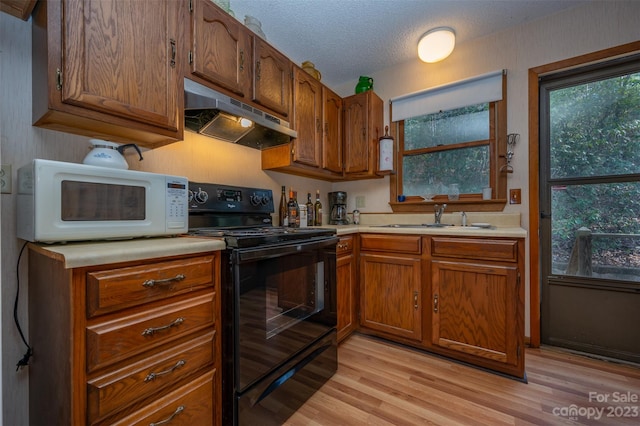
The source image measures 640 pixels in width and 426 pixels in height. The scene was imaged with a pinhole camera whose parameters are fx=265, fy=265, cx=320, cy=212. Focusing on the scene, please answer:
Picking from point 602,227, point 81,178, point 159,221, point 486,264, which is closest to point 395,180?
point 486,264

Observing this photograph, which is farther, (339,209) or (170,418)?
(339,209)

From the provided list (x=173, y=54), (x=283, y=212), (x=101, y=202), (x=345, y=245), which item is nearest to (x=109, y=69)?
(x=173, y=54)

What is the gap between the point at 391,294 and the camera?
6.55ft

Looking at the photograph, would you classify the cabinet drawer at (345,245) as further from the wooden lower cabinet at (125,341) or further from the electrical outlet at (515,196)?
the electrical outlet at (515,196)

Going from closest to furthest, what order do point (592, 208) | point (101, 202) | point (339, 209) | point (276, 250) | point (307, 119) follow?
1. point (101, 202)
2. point (276, 250)
3. point (592, 208)
4. point (307, 119)
5. point (339, 209)

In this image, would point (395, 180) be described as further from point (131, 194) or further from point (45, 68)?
point (45, 68)

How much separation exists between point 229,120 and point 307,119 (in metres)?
0.75

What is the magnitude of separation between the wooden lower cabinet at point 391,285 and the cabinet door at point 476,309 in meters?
0.13

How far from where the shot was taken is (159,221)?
1.16 meters

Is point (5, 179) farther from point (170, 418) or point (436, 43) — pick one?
point (436, 43)

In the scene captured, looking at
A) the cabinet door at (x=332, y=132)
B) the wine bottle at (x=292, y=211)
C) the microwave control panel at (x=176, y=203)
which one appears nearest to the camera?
the microwave control panel at (x=176, y=203)

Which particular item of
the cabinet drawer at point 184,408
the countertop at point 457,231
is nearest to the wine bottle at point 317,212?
the countertop at point 457,231

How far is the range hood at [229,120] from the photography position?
1367mm

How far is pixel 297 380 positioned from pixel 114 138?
156 centimetres
